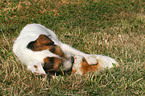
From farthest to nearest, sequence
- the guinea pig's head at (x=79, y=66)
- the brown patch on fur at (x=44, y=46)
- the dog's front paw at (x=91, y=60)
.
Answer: the dog's front paw at (x=91, y=60) < the guinea pig's head at (x=79, y=66) < the brown patch on fur at (x=44, y=46)

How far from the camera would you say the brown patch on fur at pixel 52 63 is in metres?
2.39

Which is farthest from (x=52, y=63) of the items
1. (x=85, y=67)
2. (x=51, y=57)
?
(x=85, y=67)

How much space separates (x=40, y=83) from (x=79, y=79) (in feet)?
2.08

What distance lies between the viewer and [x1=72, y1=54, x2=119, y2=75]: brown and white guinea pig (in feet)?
8.82

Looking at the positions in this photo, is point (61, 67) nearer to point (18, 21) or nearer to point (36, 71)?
point (36, 71)

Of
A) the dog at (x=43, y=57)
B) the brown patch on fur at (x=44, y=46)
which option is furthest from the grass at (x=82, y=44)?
the brown patch on fur at (x=44, y=46)

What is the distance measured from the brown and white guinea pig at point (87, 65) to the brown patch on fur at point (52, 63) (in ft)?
1.07

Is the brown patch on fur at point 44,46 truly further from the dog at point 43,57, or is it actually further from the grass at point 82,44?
the grass at point 82,44

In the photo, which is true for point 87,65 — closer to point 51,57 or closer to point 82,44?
point 51,57

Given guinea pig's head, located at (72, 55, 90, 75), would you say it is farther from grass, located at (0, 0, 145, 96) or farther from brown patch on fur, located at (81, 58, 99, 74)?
grass, located at (0, 0, 145, 96)

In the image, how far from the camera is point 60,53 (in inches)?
103

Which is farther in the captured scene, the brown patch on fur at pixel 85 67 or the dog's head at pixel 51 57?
the brown patch on fur at pixel 85 67

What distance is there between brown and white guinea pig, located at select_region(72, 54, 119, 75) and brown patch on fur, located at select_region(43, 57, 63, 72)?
325 millimetres

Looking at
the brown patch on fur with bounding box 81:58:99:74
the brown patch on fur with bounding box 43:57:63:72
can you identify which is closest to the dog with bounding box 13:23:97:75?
the brown patch on fur with bounding box 43:57:63:72
